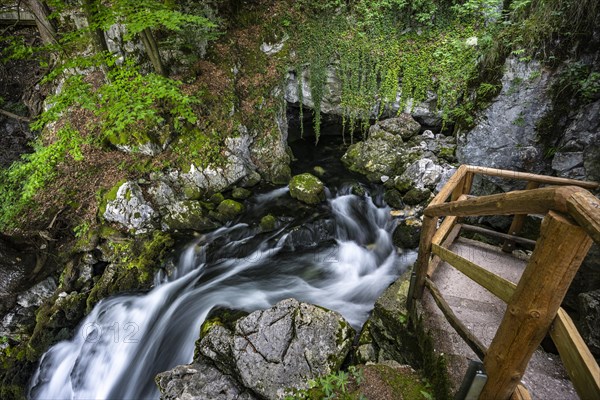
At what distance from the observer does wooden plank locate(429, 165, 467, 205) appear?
310 cm

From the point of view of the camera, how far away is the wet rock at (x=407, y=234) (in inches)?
284

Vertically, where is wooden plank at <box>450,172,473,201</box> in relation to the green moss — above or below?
above

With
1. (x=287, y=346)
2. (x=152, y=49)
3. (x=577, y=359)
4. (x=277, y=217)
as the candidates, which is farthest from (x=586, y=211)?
(x=152, y=49)

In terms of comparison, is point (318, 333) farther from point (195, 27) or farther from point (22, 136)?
point (22, 136)

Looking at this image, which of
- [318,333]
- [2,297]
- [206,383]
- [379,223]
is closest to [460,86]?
[379,223]

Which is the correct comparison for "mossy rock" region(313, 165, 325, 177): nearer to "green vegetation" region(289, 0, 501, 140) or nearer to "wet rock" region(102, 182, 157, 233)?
"green vegetation" region(289, 0, 501, 140)

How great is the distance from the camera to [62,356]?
231 inches

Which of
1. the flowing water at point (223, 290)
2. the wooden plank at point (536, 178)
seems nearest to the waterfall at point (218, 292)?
the flowing water at point (223, 290)

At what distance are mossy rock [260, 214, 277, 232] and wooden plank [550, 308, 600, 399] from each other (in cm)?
688

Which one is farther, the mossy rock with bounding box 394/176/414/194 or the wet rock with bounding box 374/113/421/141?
the wet rock with bounding box 374/113/421/141

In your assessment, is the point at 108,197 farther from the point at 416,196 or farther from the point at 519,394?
the point at 519,394

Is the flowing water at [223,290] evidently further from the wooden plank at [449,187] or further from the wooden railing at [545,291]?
the wooden railing at [545,291]

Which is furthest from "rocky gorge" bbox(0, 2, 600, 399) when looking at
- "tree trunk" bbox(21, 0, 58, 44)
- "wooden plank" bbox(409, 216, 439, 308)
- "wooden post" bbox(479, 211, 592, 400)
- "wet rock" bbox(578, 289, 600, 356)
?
"tree trunk" bbox(21, 0, 58, 44)

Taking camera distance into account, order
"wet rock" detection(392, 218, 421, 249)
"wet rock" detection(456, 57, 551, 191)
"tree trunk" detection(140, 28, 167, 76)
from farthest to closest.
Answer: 1. "tree trunk" detection(140, 28, 167, 76)
2. "wet rock" detection(392, 218, 421, 249)
3. "wet rock" detection(456, 57, 551, 191)
